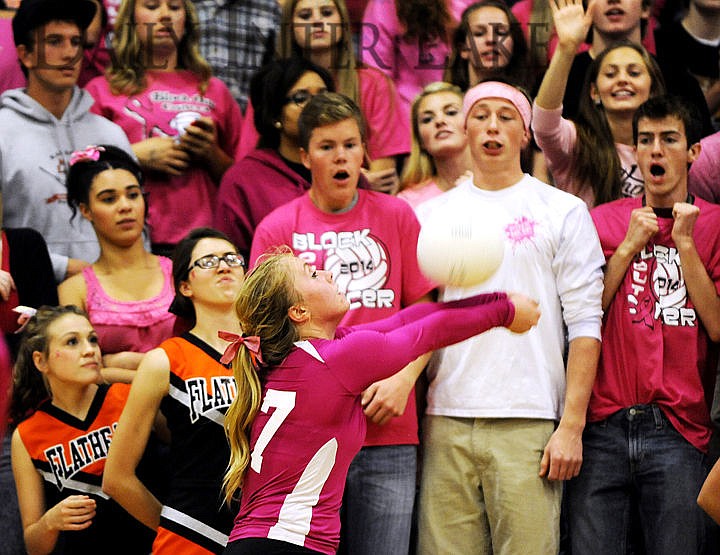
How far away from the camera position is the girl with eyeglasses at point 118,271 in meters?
5.02

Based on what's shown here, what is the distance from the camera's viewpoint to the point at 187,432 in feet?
14.5

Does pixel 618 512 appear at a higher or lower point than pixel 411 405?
lower

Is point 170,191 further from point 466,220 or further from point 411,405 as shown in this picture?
point 466,220

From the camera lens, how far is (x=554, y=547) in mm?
4438

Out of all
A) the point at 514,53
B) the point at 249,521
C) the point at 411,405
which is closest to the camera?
the point at 249,521

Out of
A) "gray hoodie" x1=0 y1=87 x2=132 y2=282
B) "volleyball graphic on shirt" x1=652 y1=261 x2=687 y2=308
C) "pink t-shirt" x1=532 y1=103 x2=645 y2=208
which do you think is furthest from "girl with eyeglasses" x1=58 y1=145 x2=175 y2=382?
"volleyball graphic on shirt" x1=652 y1=261 x2=687 y2=308

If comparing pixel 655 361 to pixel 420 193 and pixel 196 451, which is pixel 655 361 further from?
pixel 196 451

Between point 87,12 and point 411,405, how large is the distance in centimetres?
294

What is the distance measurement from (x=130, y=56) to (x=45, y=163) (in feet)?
2.65

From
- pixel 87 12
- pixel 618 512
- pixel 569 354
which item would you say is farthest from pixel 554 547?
pixel 87 12

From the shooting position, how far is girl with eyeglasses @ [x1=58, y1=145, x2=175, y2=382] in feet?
16.5

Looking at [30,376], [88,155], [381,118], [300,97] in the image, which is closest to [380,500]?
[30,376]

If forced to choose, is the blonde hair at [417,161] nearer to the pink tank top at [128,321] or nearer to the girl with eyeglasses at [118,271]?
the girl with eyeglasses at [118,271]

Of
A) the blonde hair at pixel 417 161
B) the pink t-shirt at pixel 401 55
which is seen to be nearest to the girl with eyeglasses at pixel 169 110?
the pink t-shirt at pixel 401 55
